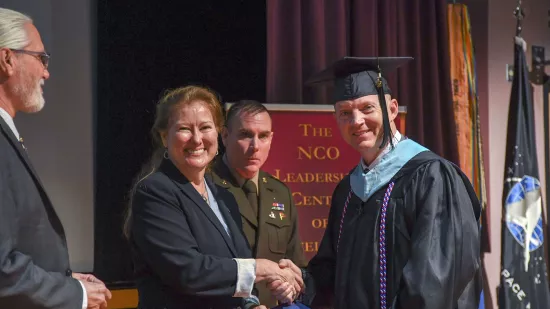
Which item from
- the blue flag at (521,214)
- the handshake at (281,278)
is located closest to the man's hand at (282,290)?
the handshake at (281,278)

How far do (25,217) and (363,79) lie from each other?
4.32 ft

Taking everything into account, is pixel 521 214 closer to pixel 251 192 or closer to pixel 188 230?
pixel 251 192

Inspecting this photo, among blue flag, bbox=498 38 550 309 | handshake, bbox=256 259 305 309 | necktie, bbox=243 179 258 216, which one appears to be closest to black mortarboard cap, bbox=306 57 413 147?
handshake, bbox=256 259 305 309

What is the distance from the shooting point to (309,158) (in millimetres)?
4047

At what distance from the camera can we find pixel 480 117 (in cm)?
512

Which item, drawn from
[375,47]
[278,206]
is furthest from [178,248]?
[375,47]

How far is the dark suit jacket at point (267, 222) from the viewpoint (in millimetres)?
3346

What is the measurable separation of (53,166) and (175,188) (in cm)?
147

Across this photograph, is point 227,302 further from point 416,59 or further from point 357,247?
point 416,59

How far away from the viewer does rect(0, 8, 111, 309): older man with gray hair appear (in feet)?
6.89

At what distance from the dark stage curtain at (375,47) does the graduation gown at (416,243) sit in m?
1.62

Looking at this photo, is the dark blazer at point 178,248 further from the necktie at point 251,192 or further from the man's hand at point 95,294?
the necktie at point 251,192

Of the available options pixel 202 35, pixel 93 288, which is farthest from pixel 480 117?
pixel 93 288

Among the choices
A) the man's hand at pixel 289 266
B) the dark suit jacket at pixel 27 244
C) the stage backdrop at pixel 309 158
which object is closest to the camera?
the dark suit jacket at pixel 27 244
